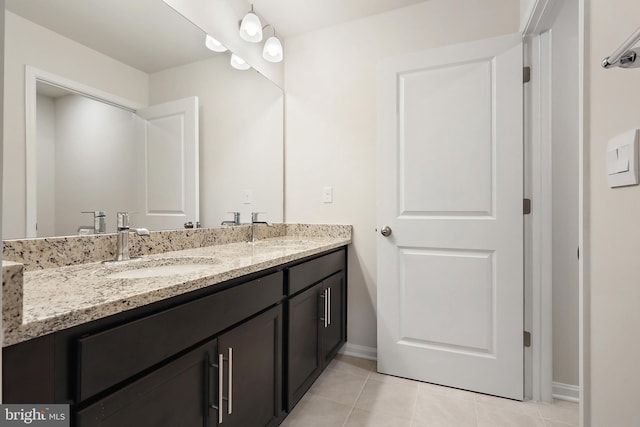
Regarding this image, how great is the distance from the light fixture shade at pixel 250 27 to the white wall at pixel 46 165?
1.23 m

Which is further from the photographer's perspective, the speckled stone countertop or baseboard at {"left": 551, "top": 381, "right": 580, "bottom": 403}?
baseboard at {"left": 551, "top": 381, "right": 580, "bottom": 403}

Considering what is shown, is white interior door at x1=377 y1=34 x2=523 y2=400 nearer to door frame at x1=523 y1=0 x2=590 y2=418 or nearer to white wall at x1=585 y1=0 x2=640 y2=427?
door frame at x1=523 y1=0 x2=590 y2=418

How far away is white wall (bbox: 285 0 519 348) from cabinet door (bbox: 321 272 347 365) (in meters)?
0.11

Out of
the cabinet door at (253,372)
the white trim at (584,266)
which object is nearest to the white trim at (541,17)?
the white trim at (584,266)

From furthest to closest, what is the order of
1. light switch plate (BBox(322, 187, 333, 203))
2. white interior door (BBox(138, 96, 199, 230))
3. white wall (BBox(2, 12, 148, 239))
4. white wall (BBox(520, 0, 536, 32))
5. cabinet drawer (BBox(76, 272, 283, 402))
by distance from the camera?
light switch plate (BBox(322, 187, 333, 203)), white wall (BBox(520, 0, 536, 32)), white interior door (BBox(138, 96, 199, 230)), white wall (BBox(2, 12, 148, 239)), cabinet drawer (BBox(76, 272, 283, 402))

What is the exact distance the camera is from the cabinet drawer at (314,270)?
1.54 meters

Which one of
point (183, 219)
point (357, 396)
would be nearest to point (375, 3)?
point (183, 219)

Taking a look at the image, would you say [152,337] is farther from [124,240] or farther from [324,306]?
[324,306]

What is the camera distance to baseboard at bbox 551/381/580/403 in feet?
5.71

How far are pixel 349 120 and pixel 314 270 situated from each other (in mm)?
1122

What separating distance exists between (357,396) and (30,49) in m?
2.07

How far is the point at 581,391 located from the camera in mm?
909

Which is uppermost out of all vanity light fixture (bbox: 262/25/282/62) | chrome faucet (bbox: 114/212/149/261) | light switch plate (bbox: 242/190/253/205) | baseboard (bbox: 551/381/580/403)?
vanity light fixture (bbox: 262/25/282/62)

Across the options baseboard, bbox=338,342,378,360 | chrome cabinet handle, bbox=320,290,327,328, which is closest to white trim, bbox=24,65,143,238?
chrome cabinet handle, bbox=320,290,327,328
